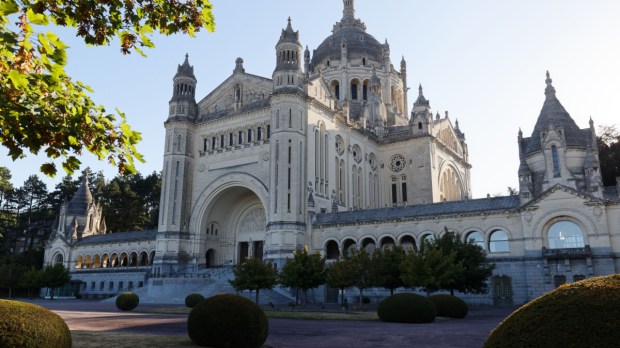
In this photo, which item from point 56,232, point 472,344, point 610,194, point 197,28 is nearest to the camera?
point 197,28

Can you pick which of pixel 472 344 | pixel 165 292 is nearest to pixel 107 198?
pixel 165 292

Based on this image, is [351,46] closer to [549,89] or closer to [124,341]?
[549,89]

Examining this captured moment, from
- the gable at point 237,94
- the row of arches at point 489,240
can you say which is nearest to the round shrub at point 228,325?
the row of arches at point 489,240

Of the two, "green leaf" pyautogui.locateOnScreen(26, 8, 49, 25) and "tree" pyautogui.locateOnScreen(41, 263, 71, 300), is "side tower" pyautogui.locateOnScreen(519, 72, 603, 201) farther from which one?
"tree" pyautogui.locateOnScreen(41, 263, 71, 300)

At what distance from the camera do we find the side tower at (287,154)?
1889 inches

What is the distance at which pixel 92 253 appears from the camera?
69.4 m

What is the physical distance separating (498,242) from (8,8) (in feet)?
129

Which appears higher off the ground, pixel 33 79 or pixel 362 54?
pixel 362 54

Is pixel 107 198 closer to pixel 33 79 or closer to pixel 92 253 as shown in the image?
pixel 92 253

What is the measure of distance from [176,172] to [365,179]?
72.8 feet

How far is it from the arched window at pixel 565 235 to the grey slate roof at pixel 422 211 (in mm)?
3272

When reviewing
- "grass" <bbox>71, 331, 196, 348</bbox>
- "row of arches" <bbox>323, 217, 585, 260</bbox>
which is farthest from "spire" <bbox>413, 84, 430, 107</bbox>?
"grass" <bbox>71, 331, 196, 348</bbox>

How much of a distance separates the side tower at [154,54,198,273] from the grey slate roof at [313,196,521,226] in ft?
55.5

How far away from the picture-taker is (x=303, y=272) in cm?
3844
